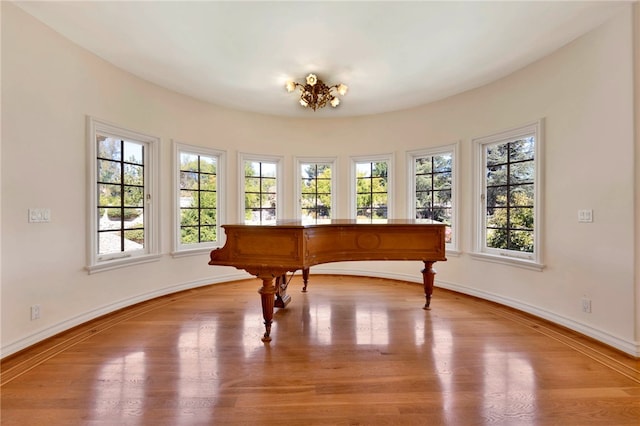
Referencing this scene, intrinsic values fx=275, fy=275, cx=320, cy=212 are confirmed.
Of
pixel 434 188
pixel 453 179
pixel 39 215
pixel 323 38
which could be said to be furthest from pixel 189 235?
pixel 453 179

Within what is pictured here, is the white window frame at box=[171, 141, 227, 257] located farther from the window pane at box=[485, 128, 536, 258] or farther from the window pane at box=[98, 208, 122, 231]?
the window pane at box=[485, 128, 536, 258]

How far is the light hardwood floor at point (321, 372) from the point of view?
154cm

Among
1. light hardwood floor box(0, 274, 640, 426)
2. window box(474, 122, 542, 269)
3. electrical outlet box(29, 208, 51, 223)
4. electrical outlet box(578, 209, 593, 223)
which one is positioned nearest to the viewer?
light hardwood floor box(0, 274, 640, 426)

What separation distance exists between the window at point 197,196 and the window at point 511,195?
12.0 feet

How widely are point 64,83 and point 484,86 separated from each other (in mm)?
4502

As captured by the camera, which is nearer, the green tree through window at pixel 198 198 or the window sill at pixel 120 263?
the window sill at pixel 120 263

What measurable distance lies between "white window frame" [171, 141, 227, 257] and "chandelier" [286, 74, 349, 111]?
1.63m

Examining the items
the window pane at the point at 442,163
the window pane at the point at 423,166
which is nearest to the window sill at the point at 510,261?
the window pane at the point at 442,163

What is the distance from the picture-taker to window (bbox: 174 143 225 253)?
382 centimetres

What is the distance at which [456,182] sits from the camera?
3.78 m

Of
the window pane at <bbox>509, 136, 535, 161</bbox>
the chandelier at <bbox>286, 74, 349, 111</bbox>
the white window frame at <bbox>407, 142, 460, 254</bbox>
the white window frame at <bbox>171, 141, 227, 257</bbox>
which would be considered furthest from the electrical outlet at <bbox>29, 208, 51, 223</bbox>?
the window pane at <bbox>509, 136, 535, 161</bbox>

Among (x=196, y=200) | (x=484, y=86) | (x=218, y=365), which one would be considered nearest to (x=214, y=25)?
(x=196, y=200)

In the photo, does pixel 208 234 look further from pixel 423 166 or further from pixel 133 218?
pixel 423 166

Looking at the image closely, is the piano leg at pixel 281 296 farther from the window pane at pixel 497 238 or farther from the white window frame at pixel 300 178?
the window pane at pixel 497 238
